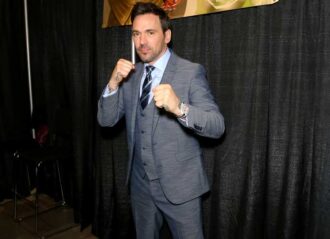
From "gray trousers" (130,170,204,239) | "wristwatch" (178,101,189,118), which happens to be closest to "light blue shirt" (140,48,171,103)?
"wristwatch" (178,101,189,118)

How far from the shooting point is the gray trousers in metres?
1.56

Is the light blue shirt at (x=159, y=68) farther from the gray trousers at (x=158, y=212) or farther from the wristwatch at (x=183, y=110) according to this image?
the gray trousers at (x=158, y=212)

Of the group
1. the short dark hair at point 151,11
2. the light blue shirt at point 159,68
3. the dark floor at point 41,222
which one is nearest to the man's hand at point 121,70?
the light blue shirt at point 159,68

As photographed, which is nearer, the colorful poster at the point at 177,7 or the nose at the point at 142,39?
the nose at the point at 142,39

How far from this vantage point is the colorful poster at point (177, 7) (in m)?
1.59

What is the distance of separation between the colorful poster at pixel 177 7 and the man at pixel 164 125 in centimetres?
28

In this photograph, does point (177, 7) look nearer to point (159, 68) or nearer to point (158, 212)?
point (159, 68)

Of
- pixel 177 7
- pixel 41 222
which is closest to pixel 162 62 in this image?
pixel 177 7

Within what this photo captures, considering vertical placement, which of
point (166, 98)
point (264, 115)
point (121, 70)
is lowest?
point (264, 115)

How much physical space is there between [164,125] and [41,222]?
2000 mm

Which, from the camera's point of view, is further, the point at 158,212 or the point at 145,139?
the point at 158,212

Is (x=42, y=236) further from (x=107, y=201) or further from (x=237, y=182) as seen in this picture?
(x=237, y=182)

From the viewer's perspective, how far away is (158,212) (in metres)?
1.70

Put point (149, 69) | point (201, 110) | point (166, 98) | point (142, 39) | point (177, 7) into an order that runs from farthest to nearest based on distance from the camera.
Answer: point (177, 7), point (149, 69), point (142, 39), point (201, 110), point (166, 98)
